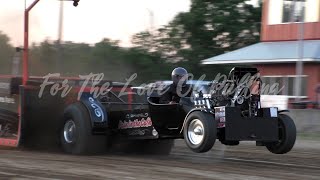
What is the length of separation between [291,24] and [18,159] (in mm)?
18829

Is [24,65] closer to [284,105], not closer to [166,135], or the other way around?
[166,135]

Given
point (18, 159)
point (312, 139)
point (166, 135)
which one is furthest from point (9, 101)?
point (312, 139)

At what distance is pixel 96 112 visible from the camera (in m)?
10.5

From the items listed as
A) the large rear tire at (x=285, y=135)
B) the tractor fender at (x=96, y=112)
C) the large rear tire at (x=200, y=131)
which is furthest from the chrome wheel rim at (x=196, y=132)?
the tractor fender at (x=96, y=112)

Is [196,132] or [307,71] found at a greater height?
[307,71]

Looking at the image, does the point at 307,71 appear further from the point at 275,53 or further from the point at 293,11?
the point at 293,11

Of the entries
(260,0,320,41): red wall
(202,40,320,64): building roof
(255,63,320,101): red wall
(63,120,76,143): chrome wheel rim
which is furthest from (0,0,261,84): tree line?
(63,120,76,143): chrome wheel rim

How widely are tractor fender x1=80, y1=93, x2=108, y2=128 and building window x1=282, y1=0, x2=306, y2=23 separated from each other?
1686 cm

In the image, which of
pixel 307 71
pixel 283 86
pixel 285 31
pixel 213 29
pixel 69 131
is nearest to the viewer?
pixel 69 131

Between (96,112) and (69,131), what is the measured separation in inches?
28.1

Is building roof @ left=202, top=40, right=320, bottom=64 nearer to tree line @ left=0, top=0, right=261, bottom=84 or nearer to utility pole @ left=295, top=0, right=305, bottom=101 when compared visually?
utility pole @ left=295, top=0, right=305, bottom=101

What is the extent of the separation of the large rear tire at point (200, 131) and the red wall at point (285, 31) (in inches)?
→ 685

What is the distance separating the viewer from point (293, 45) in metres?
25.9

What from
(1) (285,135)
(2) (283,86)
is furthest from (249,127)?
(2) (283,86)
